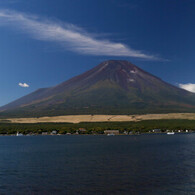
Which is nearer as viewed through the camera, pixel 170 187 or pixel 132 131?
pixel 170 187

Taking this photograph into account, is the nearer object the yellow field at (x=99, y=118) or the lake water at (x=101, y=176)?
the lake water at (x=101, y=176)

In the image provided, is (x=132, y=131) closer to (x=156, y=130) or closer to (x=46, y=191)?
(x=156, y=130)

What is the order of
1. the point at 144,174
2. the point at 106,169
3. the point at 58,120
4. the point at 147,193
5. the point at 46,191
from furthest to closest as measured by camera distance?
the point at 58,120, the point at 106,169, the point at 144,174, the point at 46,191, the point at 147,193

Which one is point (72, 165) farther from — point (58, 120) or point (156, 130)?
point (58, 120)

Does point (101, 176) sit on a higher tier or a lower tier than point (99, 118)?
lower

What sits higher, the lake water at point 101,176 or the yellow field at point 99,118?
the yellow field at point 99,118

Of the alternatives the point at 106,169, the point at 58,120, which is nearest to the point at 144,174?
the point at 106,169

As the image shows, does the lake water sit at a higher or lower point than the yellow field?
lower

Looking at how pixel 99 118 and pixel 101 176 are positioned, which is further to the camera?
pixel 99 118

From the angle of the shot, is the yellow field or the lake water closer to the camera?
the lake water

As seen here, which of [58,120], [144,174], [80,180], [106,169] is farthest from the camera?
[58,120]
